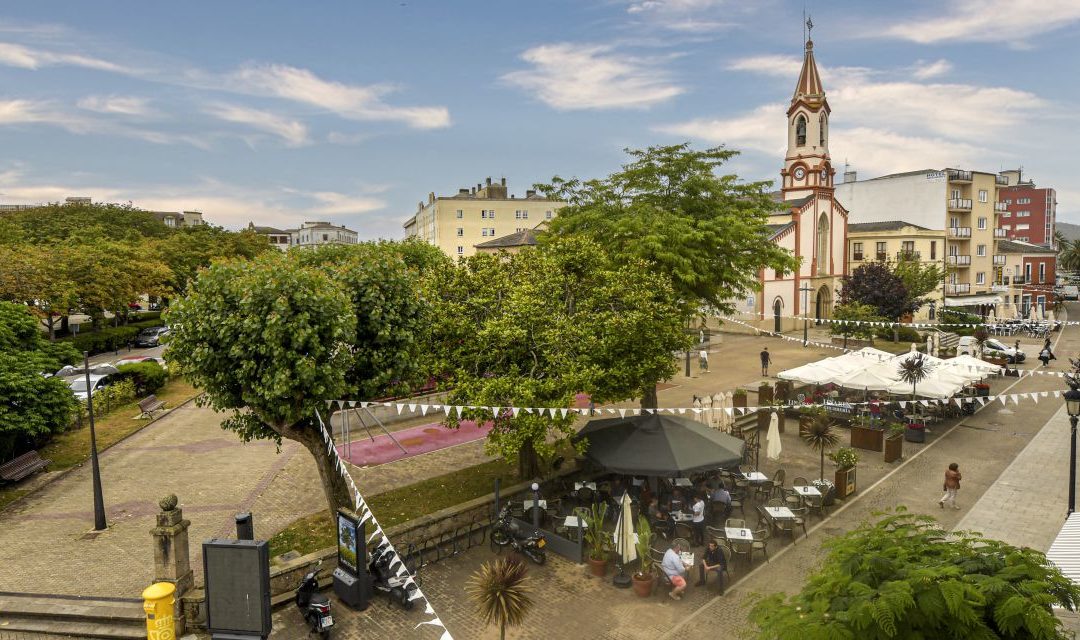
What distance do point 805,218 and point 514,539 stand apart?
154 ft

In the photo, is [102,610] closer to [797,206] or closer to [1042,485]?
[1042,485]

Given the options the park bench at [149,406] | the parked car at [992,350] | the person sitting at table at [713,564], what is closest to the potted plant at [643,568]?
the person sitting at table at [713,564]

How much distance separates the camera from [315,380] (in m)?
13.0

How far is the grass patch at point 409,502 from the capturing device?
47.0 ft

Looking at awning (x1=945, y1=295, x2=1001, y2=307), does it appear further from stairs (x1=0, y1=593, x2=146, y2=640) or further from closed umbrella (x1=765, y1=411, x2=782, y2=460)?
stairs (x1=0, y1=593, x2=146, y2=640)

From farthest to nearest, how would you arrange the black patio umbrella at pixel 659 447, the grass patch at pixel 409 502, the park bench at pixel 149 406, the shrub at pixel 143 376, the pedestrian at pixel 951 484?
the shrub at pixel 143 376 < the park bench at pixel 149 406 < the pedestrian at pixel 951 484 < the black patio umbrella at pixel 659 447 < the grass patch at pixel 409 502

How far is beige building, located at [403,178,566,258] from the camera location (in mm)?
85500

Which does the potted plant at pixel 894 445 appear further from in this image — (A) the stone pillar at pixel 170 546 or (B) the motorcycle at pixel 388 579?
(A) the stone pillar at pixel 170 546

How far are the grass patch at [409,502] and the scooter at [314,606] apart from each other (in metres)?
1.80

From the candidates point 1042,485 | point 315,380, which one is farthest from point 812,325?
point 315,380

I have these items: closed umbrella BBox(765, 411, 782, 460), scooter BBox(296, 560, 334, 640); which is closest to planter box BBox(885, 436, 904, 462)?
closed umbrella BBox(765, 411, 782, 460)

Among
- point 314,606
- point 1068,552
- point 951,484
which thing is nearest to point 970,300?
point 951,484

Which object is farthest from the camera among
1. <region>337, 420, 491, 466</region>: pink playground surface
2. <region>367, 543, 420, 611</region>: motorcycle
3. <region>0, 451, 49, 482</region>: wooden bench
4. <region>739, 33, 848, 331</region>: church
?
<region>739, 33, 848, 331</region>: church

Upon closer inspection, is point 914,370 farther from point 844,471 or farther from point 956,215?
point 956,215
